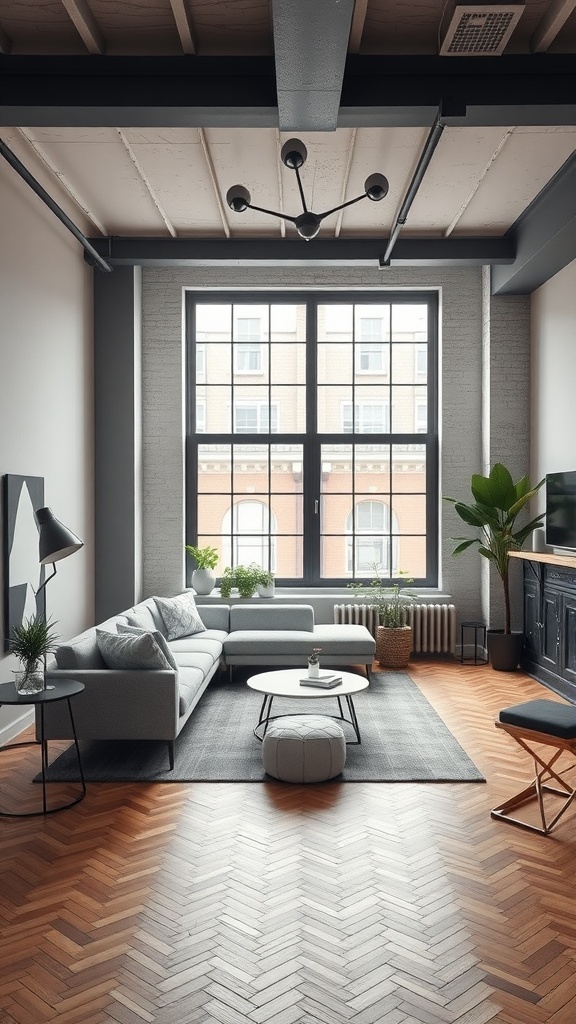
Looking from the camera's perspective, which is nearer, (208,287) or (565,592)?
(565,592)

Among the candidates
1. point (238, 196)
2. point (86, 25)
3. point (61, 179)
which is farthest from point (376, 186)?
point (61, 179)

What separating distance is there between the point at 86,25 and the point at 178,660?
13.7 feet

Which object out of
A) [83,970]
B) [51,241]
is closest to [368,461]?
[51,241]

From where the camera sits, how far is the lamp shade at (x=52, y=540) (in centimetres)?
446

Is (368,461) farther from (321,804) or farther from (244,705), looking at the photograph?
(321,804)

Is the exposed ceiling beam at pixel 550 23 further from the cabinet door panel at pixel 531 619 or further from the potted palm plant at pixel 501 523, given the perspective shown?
the cabinet door panel at pixel 531 619

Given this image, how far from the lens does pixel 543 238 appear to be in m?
6.61

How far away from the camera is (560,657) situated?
264 inches

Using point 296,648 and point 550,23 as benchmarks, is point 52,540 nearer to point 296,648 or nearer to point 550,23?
point 296,648

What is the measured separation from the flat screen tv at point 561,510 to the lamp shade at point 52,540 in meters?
4.18

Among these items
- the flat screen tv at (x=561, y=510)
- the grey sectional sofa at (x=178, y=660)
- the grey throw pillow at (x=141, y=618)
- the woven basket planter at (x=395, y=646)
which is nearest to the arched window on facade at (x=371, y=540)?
the woven basket planter at (x=395, y=646)

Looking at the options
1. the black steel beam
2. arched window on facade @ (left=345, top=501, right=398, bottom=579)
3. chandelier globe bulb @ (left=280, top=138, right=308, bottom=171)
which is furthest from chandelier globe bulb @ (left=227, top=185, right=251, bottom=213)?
arched window on facade @ (left=345, top=501, right=398, bottom=579)

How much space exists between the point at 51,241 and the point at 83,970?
5.60 m

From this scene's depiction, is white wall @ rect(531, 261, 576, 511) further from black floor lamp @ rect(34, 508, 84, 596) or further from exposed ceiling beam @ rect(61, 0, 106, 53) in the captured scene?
black floor lamp @ rect(34, 508, 84, 596)
